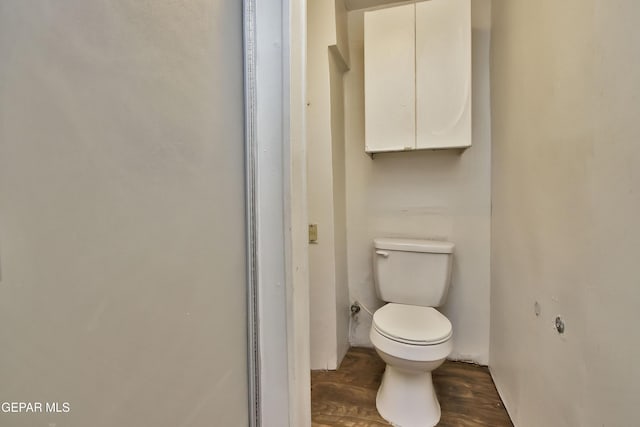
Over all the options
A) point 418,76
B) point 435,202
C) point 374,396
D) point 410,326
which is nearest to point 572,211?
point 410,326

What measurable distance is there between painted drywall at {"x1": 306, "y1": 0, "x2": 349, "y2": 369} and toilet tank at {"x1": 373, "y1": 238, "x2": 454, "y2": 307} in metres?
0.27

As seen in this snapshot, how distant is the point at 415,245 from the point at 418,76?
938 mm

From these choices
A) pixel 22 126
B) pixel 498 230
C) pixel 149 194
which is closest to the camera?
pixel 22 126

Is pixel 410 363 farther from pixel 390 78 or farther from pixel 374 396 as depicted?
pixel 390 78

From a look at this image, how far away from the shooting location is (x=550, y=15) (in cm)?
96

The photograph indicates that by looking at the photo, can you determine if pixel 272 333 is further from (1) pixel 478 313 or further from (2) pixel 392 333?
(1) pixel 478 313

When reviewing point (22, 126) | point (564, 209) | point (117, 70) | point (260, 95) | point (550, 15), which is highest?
point (550, 15)

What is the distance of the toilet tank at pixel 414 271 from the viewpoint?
1631mm

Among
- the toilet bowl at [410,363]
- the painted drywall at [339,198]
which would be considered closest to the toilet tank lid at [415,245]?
the painted drywall at [339,198]

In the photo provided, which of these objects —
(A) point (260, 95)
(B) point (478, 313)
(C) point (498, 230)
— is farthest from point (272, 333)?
(B) point (478, 313)

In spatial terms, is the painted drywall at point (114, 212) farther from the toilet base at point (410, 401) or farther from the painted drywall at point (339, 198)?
the painted drywall at point (339, 198)

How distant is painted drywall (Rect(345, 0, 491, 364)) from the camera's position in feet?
5.66

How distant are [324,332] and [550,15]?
1.73 meters

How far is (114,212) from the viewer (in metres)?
0.42
